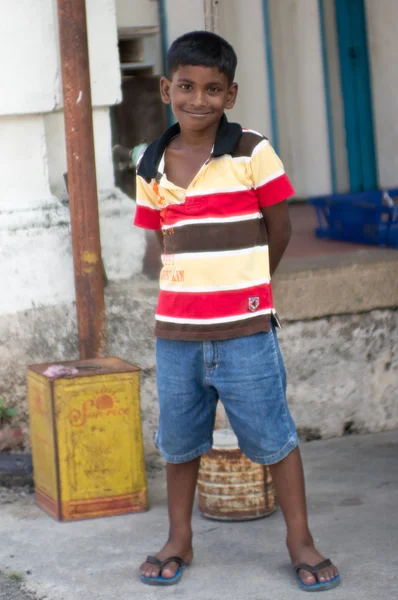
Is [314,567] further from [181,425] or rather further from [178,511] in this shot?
[181,425]

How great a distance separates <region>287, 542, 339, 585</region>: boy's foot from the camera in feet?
11.2

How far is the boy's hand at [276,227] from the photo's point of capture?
3389 mm

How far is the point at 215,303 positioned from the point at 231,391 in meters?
0.27

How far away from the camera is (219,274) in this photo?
3.32 m

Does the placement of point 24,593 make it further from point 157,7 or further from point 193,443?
point 157,7

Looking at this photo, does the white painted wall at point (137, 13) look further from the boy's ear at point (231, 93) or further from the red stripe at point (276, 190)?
the red stripe at point (276, 190)

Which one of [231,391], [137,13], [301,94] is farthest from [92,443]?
[301,94]

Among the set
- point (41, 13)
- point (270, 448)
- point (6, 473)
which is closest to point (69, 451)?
point (6, 473)

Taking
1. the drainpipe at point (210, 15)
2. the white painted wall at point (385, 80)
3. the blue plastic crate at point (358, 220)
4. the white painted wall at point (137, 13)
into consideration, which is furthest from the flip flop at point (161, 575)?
the white painted wall at point (385, 80)

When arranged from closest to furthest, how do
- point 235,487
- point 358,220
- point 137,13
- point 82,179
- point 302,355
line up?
point 235,487 → point 82,179 → point 302,355 → point 358,220 → point 137,13

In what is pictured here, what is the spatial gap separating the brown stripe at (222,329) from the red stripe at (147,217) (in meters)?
0.37

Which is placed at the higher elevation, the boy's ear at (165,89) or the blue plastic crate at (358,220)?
the boy's ear at (165,89)

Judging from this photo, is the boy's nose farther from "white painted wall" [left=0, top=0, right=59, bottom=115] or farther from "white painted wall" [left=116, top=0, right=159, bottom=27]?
"white painted wall" [left=116, top=0, right=159, bottom=27]

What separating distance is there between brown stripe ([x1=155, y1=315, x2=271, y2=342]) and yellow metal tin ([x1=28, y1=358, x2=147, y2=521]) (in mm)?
912
